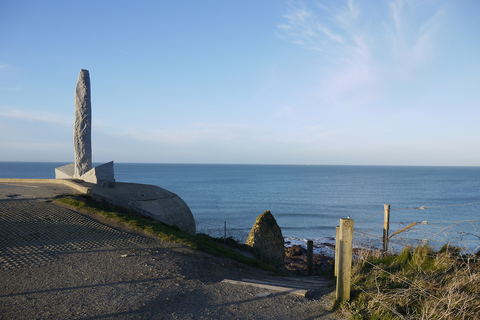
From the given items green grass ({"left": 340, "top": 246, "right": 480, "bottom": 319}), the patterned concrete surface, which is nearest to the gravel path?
the patterned concrete surface

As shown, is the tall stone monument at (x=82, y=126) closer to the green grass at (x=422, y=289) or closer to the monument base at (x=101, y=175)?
the monument base at (x=101, y=175)

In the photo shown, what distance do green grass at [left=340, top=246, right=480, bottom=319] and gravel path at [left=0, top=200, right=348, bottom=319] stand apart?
23.8 inches

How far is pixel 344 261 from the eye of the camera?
548cm

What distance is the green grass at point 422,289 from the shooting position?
4621 mm

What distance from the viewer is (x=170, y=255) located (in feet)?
27.1

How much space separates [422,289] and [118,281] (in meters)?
5.27

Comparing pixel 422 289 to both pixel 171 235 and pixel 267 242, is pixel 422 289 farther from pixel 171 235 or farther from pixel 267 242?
pixel 267 242

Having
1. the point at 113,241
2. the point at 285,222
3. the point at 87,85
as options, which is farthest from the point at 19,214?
the point at 285,222

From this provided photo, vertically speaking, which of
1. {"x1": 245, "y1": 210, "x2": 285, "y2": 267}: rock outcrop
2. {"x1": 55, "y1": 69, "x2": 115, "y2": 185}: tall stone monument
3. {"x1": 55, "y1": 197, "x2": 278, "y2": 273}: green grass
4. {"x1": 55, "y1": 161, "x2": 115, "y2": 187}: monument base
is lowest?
{"x1": 245, "y1": 210, "x2": 285, "y2": 267}: rock outcrop

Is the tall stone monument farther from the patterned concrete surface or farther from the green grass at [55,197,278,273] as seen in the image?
the patterned concrete surface

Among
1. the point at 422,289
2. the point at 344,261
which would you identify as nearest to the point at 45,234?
the point at 344,261

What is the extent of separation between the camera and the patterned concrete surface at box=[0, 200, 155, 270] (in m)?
7.40

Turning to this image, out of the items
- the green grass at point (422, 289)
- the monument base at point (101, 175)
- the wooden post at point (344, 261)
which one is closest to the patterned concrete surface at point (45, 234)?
the monument base at point (101, 175)

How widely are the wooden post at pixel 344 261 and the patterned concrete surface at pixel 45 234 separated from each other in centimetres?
572
